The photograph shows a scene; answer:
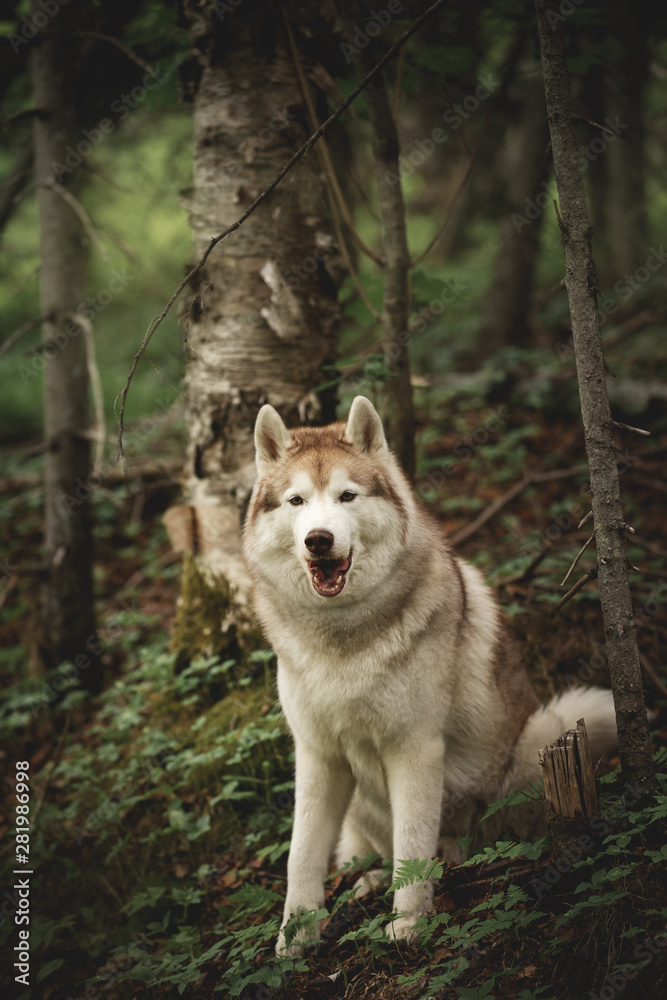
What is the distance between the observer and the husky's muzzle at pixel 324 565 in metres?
2.65

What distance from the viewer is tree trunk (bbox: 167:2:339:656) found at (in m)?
4.20

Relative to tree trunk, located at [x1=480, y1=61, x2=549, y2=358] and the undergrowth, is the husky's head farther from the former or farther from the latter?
tree trunk, located at [x1=480, y1=61, x2=549, y2=358]

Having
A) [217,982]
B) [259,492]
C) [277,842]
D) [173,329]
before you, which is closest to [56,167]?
[259,492]

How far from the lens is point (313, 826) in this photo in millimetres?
2963

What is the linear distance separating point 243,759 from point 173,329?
9675 millimetres

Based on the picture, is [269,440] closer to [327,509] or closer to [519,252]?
[327,509]

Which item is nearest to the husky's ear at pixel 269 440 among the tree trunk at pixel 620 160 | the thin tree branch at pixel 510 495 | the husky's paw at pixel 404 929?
the husky's paw at pixel 404 929

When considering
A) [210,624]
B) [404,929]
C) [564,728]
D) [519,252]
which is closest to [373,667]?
[404,929]

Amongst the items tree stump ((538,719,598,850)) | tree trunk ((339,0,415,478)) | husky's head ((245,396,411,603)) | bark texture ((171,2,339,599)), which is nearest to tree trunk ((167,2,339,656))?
bark texture ((171,2,339,599))

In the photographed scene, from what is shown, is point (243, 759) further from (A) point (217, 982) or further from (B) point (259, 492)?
(B) point (259, 492)

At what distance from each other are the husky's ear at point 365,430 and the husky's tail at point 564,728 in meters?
1.55

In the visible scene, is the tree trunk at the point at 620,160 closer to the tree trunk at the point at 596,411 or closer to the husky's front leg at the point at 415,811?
the tree trunk at the point at 596,411

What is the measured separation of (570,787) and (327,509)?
4.56ft

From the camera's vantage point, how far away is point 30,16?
525 cm
